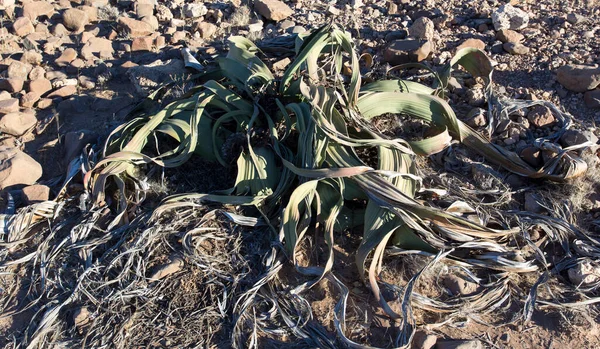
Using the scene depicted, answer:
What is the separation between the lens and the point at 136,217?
273 cm

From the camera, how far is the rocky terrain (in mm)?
3139

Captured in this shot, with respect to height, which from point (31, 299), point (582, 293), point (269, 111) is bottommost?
point (31, 299)

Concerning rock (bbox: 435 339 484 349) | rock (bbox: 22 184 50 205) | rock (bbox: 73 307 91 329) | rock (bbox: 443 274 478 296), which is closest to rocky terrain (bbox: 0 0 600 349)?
rock (bbox: 22 184 50 205)

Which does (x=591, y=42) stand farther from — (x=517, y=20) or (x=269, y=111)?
(x=269, y=111)

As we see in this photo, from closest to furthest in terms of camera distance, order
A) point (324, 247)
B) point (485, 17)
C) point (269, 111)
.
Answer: point (324, 247)
point (269, 111)
point (485, 17)

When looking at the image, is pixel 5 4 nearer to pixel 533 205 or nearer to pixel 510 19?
pixel 510 19

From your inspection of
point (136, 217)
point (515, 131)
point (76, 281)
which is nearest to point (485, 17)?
point (515, 131)

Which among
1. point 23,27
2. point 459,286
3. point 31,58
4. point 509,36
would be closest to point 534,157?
point 459,286

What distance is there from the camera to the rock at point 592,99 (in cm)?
326

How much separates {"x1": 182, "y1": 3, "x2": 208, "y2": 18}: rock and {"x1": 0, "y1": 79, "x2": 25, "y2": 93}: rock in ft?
4.17

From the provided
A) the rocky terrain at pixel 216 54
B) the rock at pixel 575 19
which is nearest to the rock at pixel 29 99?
the rocky terrain at pixel 216 54

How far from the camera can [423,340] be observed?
223cm

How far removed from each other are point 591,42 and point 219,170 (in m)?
2.41

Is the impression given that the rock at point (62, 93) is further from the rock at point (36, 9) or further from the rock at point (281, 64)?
the rock at point (281, 64)
